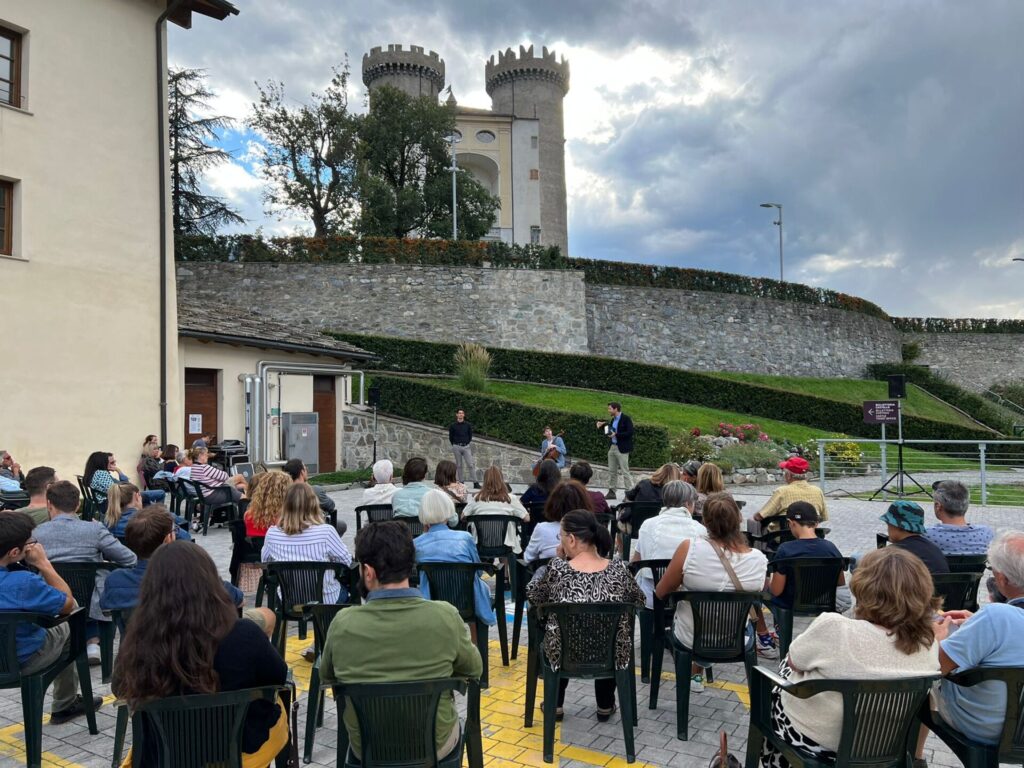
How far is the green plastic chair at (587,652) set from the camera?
372 centimetres

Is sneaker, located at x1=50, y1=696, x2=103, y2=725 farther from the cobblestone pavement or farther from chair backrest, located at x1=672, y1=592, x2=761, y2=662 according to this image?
chair backrest, located at x1=672, y1=592, x2=761, y2=662

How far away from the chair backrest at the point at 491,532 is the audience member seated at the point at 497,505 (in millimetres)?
42

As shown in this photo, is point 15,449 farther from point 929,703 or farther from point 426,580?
point 929,703

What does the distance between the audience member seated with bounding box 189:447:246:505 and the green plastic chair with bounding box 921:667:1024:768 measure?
9.29 meters

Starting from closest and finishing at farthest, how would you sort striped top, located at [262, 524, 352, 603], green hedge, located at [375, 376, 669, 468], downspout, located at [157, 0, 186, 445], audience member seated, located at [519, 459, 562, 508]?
striped top, located at [262, 524, 352, 603]
audience member seated, located at [519, 459, 562, 508]
downspout, located at [157, 0, 186, 445]
green hedge, located at [375, 376, 669, 468]

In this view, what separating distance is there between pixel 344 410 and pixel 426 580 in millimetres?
16069

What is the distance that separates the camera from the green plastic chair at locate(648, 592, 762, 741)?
4023mm

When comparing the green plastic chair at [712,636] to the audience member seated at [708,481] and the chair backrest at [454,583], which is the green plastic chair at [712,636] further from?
the audience member seated at [708,481]

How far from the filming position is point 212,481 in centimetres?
1055

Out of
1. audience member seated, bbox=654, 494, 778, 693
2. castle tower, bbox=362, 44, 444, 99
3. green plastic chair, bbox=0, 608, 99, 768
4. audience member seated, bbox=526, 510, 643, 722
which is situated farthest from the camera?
castle tower, bbox=362, 44, 444, 99

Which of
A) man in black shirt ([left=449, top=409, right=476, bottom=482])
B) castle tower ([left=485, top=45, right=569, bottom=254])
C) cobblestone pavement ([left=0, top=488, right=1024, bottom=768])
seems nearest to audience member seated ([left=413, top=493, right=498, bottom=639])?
cobblestone pavement ([left=0, top=488, right=1024, bottom=768])

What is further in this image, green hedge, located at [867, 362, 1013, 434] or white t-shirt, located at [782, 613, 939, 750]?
green hedge, located at [867, 362, 1013, 434]

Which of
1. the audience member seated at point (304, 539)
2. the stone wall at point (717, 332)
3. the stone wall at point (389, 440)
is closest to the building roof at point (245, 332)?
the stone wall at point (389, 440)

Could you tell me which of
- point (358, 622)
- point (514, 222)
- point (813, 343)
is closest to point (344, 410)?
point (358, 622)
